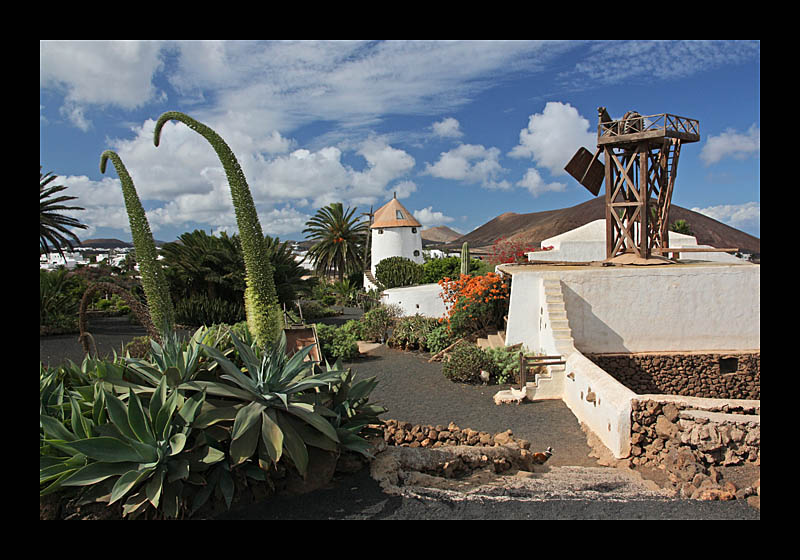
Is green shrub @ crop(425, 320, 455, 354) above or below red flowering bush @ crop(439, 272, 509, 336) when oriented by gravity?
below

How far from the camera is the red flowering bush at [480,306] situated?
44.1ft

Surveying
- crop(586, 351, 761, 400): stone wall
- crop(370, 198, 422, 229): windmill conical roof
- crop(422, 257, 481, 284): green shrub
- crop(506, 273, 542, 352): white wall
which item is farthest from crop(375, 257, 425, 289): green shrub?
crop(586, 351, 761, 400): stone wall

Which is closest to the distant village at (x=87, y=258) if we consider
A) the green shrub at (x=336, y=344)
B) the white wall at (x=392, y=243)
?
the white wall at (x=392, y=243)

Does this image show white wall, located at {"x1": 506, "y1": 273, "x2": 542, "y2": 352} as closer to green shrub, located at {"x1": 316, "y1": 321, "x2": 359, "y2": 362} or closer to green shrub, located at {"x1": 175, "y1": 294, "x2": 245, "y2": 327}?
green shrub, located at {"x1": 316, "y1": 321, "x2": 359, "y2": 362}

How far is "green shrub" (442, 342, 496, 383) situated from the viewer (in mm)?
10547

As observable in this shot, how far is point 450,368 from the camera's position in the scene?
10820 mm

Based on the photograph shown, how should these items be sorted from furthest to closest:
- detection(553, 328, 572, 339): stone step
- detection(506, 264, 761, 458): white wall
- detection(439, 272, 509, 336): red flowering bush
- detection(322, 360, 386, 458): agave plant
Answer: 1. detection(439, 272, 509, 336): red flowering bush
2. detection(506, 264, 761, 458): white wall
3. detection(553, 328, 572, 339): stone step
4. detection(322, 360, 386, 458): agave plant

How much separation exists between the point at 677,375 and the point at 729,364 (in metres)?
1.36

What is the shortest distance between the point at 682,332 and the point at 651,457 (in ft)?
22.3

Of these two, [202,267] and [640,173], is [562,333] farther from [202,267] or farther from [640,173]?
[202,267]

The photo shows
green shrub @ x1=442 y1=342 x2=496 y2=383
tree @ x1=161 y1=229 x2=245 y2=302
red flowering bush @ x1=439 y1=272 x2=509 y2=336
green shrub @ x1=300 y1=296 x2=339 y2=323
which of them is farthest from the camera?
green shrub @ x1=300 y1=296 x2=339 y2=323

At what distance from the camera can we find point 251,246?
19.4ft

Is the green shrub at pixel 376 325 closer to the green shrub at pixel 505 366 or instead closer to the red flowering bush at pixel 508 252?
the green shrub at pixel 505 366

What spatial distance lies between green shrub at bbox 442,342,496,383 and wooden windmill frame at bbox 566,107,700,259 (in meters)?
6.30
